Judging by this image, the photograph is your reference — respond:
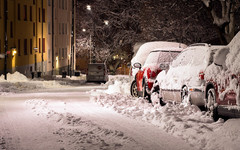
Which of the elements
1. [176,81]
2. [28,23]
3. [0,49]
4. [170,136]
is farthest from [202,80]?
[28,23]

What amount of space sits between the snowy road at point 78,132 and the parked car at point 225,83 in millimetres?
1302

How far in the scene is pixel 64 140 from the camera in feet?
32.6

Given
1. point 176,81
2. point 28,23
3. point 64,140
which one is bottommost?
point 64,140

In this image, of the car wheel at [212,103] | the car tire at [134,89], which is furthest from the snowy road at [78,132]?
the car tire at [134,89]

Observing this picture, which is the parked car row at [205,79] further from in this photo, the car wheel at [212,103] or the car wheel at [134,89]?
the car wheel at [134,89]

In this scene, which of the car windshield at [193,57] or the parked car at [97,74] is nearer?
the car windshield at [193,57]

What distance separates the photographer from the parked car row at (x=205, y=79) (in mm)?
10867

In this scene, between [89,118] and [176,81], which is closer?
[89,118]

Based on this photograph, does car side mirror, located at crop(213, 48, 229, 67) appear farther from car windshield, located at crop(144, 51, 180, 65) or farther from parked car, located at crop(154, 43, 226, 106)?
car windshield, located at crop(144, 51, 180, 65)

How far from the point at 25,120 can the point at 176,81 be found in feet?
12.9

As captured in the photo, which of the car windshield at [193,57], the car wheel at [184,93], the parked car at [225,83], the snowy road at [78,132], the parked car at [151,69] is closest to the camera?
the snowy road at [78,132]

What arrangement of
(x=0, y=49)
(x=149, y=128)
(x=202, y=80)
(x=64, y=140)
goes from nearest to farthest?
(x=64, y=140) < (x=149, y=128) < (x=202, y=80) < (x=0, y=49)

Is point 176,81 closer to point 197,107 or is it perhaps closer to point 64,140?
point 197,107

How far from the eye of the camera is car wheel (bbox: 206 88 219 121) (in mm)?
11648
